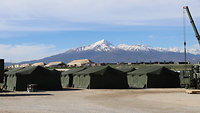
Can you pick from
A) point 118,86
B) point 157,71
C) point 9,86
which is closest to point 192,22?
point 157,71

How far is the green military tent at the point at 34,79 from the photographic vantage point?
1250 inches

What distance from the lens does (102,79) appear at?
36.1 m

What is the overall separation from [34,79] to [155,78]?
16.8 m

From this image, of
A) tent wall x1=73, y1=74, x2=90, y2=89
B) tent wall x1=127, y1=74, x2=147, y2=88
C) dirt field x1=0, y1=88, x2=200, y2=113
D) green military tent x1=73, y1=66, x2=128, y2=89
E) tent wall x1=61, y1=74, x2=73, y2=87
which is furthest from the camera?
tent wall x1=61, y1=74, x2=73, y2=87

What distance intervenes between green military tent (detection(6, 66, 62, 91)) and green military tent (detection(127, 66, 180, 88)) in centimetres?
1192

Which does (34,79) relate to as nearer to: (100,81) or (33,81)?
(33,81)

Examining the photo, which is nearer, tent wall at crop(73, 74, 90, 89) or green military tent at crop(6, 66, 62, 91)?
green military tent at crop(6, 66, 62, 91)

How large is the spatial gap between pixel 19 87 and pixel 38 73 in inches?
104

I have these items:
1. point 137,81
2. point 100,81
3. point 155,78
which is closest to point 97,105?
point 100,81

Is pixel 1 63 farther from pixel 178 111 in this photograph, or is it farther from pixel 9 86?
pixel 178 111

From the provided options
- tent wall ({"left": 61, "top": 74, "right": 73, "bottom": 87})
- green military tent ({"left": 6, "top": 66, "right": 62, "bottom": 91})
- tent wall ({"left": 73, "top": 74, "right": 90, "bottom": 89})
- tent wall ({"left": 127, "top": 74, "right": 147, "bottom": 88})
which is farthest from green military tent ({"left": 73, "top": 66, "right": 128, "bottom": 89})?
green military tent ({"left": 6, "top": 66, "right": 62, "bottom": 91})

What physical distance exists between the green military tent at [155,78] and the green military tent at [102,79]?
294 cm

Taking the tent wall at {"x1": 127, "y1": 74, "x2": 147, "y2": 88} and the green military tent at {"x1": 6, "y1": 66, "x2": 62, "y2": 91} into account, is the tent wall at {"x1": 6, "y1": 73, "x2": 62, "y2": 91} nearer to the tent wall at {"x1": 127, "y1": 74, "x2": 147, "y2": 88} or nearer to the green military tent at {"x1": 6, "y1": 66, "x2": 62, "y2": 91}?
the green military tent at {"x1": 6, "y1": 66, "x2": 62, "y2": 91}

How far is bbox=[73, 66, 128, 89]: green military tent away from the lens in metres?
35.7
